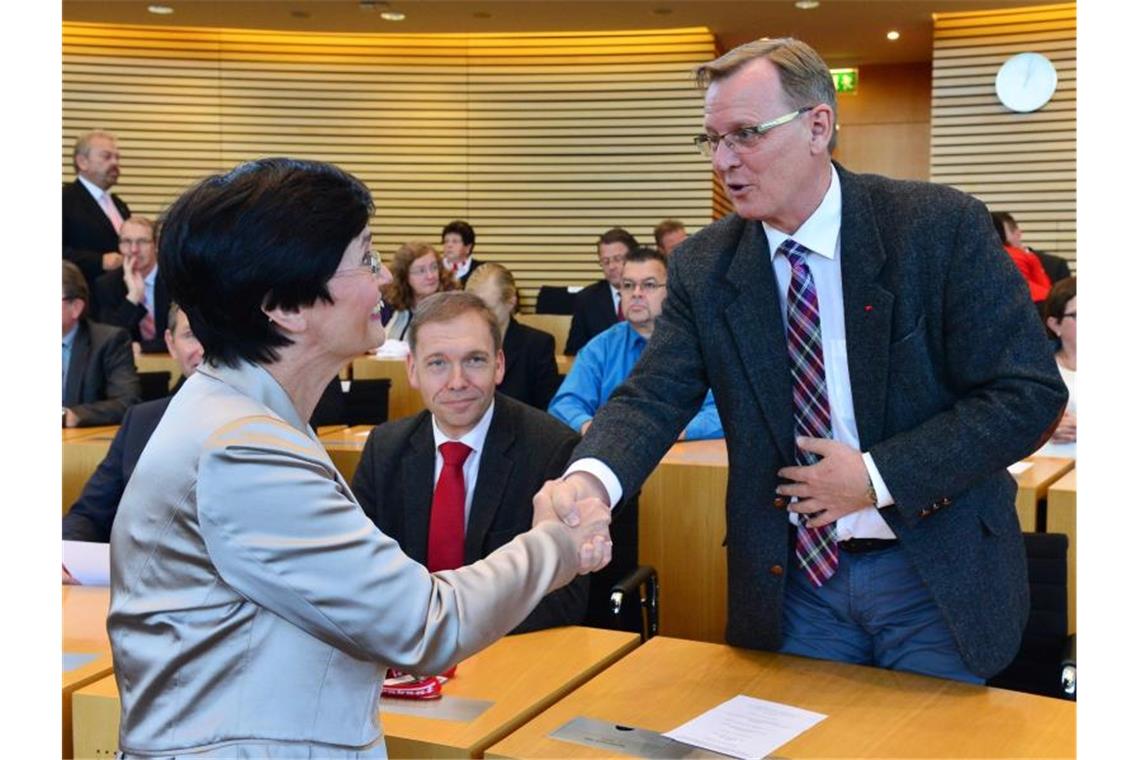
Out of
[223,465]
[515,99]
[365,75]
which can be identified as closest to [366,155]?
[365,75]

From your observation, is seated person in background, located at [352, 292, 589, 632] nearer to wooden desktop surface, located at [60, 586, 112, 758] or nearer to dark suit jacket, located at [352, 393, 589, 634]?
dark suit jacket, located at [352, 393, 589, 634]

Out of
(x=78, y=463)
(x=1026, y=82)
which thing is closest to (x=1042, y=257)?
(x=1026, y=82)

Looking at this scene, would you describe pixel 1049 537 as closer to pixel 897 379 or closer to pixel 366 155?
pixel 897 379

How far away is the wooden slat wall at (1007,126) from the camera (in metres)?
12.1

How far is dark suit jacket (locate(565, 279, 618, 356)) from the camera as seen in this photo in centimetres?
935

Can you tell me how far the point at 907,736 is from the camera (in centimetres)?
201

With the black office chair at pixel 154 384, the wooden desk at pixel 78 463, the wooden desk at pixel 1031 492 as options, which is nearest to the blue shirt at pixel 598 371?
the wooden desk at pixel 1031 492

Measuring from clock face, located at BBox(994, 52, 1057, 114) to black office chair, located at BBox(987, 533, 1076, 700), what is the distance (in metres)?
10.3

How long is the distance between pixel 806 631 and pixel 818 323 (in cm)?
61

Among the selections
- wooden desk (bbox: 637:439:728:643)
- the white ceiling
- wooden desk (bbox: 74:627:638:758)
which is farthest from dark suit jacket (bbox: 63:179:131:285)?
wooden desk (bbox: 74:627:638:758)

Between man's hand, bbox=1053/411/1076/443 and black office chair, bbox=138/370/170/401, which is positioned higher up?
black office chair, bbox=138/370/170/401

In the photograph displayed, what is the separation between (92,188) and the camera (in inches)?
383

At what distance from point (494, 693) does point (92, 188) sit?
8.58 meters

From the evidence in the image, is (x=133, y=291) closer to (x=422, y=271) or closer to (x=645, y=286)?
(x=422, y=271)
